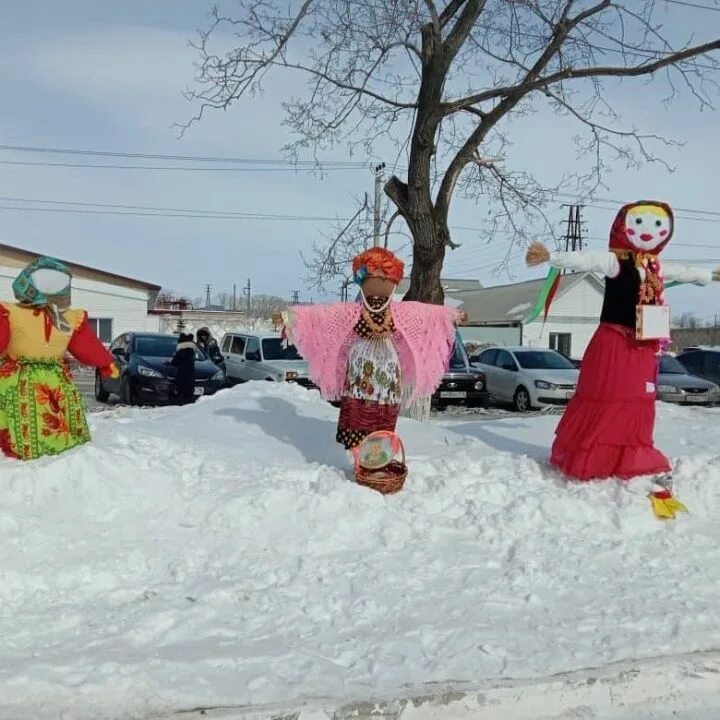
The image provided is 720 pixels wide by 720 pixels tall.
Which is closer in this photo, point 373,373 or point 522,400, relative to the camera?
point 373,373

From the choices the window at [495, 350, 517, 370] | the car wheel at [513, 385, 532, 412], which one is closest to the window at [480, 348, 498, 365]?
the window at [495, 350, 517, 370]

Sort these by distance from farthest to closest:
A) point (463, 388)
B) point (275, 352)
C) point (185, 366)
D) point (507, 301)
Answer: point (507, 301)
point (463, 388)
point (275, 352)
point (185, 366)

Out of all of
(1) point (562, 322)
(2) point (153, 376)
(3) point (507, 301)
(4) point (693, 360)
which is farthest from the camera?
(3) point (507, 301)

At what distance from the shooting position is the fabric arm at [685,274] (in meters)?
6.36

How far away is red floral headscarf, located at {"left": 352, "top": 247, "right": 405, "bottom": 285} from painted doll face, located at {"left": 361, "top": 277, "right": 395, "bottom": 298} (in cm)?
3

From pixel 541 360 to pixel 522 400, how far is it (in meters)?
1.43

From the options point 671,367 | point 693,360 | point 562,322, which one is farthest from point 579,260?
point 562,322

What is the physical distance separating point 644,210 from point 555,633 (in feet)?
10.4

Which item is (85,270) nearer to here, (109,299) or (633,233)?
(109,299)

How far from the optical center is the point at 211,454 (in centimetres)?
644

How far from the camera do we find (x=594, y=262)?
232 inches

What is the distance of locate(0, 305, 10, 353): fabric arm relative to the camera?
567 centimetres

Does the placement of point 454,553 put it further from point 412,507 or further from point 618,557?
point 618,557

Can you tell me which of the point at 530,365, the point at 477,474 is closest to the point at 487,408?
the point at 530,365
